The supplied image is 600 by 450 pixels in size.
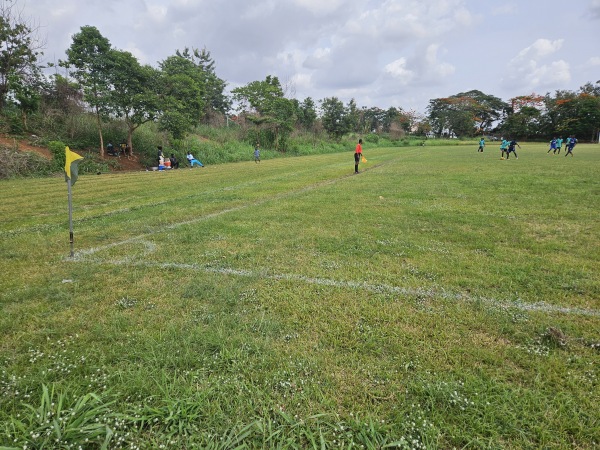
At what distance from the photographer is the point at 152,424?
1957 millimetres

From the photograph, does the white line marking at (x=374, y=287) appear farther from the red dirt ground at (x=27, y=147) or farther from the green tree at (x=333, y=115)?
the green tree at (x=333, y=115)

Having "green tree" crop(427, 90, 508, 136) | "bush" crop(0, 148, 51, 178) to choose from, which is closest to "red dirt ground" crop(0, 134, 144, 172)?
"bush" crop(0, 148, 51, 178)

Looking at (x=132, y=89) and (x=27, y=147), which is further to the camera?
(x=132, y=89)

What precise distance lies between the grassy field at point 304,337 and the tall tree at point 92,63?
14.5 metres

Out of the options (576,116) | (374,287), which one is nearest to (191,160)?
(374,287)

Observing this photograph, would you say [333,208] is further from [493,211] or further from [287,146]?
[287,146]

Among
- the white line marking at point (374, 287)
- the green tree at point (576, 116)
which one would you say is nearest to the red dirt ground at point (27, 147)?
the white line marking at point (374, 287)

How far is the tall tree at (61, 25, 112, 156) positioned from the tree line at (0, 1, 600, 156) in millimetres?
47

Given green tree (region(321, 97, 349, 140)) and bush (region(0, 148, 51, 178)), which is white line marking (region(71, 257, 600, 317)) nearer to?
bush (region(0, 148, 51, 178))

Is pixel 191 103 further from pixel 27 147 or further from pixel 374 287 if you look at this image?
pixel 374 287

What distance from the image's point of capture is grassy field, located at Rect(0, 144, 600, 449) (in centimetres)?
191

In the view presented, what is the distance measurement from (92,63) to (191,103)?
6895 mm

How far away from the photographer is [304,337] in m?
2.73

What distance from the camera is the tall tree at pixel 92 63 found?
1644 cm
